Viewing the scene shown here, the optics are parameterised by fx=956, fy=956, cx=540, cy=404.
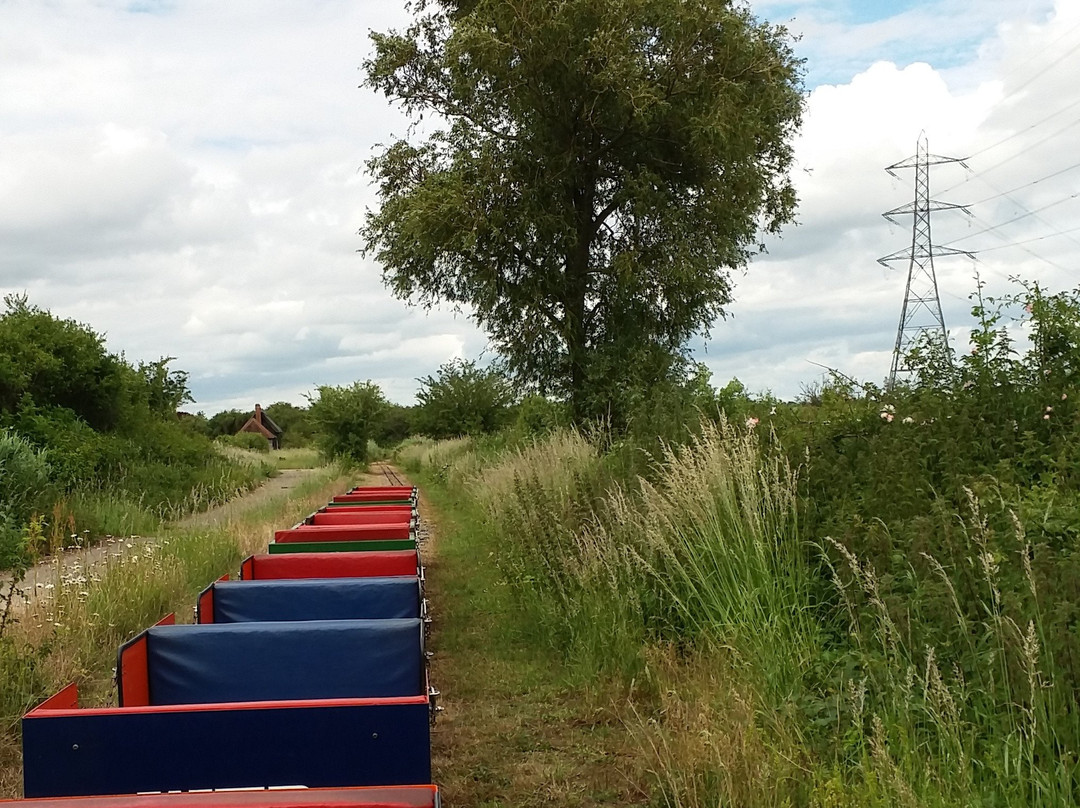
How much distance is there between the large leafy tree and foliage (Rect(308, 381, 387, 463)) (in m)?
22.2

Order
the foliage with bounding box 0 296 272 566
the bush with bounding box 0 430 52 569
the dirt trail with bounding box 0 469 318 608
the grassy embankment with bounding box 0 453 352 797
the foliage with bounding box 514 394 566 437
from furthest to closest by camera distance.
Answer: the foliage with bounding box 514 394 566 437 → the foliage with bounding box 0 296 272 566 → the bush with bounding box 0 430 52 569 → the dirt trail with bounding box 0 469 318 608 → the grassy embankment with bounding box 0 453 352 797

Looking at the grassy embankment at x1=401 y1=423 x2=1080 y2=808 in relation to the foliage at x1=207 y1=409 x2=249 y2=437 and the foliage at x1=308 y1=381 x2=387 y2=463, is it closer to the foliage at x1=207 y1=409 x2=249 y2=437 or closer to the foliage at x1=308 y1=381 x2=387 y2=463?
the foliage at x1=308 y1=381 x2=387 y2=463

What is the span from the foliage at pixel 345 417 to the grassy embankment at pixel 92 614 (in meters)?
29.0

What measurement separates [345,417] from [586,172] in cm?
2418

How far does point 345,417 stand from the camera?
3978cm

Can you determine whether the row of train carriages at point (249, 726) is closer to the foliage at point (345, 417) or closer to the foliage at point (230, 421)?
the foliage at point (345, 417)

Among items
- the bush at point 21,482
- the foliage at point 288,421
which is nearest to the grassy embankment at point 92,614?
the bush at point 21,482

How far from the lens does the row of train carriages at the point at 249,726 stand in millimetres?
3383

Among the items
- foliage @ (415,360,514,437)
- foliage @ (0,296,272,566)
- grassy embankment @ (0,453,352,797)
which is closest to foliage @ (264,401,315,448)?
foliage @ (415,360,514,437)

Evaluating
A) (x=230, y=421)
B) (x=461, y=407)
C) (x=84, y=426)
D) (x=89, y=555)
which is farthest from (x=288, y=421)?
(x=89, y=555)

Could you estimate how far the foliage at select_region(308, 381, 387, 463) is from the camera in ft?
131

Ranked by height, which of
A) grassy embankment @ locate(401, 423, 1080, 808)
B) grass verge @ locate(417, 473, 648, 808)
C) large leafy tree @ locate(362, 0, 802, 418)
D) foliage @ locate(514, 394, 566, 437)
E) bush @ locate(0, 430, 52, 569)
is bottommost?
grass verge @ locate(417, 473, 648, 808)

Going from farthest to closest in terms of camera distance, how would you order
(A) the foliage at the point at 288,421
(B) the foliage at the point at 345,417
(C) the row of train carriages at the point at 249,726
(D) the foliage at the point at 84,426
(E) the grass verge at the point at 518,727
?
(A) the foliage at the point at 288,421 → (B) the foliage at the point at 345,417 → (D) the foliage at the point at 84,426 → (E) the grass verge at the point at 518,727 → (C) the row of train carriages at the point at 249,726

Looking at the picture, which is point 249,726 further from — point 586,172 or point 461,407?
point 461,407
